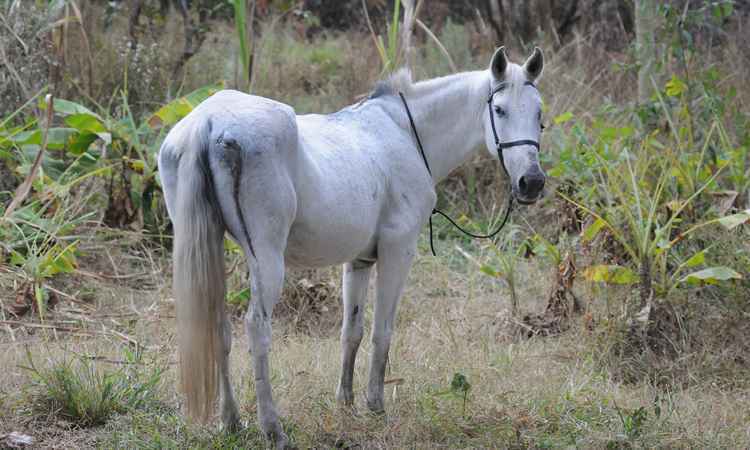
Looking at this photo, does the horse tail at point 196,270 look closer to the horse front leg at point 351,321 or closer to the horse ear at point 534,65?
the horse front leg at point 351,321

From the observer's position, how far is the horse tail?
328cm

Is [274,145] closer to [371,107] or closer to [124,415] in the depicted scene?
[371,107]

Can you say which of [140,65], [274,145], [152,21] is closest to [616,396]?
[274,145]

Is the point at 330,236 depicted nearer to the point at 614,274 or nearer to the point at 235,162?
the point at 235,162

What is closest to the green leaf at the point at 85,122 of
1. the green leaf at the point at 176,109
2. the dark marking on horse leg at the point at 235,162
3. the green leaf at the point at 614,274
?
the green leaf at the point at 176,109

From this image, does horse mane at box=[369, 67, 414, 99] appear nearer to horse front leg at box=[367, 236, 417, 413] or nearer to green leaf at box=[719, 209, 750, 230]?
horse front leg at box=[367, 236, 417, 413]

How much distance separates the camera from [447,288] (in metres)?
6.20

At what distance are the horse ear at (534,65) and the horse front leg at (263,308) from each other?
4.67ft

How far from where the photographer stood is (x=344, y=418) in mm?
3965

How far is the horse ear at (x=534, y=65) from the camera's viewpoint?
4027mm

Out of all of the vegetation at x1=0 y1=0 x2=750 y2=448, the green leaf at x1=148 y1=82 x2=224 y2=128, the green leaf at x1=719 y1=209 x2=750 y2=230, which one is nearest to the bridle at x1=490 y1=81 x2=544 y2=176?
the vegetation at x1=0 y1=0 x2=750 y2=448

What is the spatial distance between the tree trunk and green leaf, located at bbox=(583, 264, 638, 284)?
1.81 meters

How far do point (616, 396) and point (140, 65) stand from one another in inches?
180

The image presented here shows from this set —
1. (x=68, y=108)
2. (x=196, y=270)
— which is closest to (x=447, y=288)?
(x=68, y=108)
